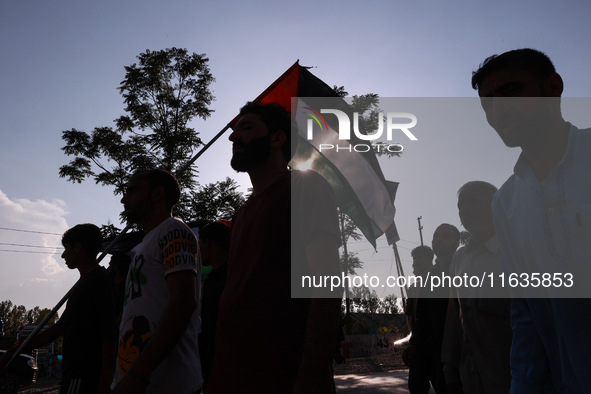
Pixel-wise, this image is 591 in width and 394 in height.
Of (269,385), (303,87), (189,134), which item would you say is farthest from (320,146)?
(189,134)

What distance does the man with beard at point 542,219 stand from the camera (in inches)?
63.6

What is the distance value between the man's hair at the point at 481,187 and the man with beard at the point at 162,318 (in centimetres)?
223

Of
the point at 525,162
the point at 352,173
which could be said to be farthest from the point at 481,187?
the point at 352,173

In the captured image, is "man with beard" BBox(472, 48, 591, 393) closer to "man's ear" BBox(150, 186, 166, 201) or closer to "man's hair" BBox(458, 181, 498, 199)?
"man's hair" BBox(458, 181, 498, 199)

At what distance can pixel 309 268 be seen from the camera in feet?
6.27

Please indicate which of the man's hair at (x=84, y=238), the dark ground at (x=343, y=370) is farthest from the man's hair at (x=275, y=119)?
the dark ground at (x=343, y=370)

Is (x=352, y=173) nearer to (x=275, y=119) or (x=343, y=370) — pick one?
(x=275, y=119)

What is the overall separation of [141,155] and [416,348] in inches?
570

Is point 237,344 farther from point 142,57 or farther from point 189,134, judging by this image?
point 142,57

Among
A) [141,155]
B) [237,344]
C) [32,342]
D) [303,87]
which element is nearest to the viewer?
[237,344]

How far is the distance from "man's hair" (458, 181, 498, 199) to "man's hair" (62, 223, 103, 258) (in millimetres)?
3380

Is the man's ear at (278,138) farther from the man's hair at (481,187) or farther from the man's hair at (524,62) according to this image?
the man's hair at (481,187)

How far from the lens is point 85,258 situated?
4148 millimetres

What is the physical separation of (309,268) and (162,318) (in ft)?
3.16
